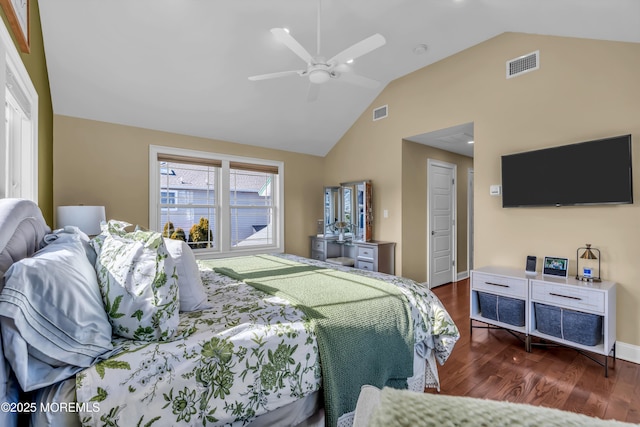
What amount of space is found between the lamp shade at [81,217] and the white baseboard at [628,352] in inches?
194

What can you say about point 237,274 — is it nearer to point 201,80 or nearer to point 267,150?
point 201,80

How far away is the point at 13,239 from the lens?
1002mm

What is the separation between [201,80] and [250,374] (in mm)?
3403

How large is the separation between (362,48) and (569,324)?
2742 millimetres

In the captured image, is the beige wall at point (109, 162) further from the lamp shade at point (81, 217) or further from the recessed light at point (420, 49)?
the recessed light at point (420, 49)

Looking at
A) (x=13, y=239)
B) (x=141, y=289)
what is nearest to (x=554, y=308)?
(x=141, y=289)

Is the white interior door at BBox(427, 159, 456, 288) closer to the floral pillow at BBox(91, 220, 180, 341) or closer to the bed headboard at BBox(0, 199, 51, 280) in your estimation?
the floral pillow at BBox(91, 220, 180, 341)

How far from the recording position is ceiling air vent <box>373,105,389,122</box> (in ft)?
14.6

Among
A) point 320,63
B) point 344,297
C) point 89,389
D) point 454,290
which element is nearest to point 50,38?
point 320,63

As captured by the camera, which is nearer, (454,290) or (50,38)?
(50,38)

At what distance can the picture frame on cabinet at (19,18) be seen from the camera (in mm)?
1533

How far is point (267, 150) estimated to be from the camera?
4926 millimetres

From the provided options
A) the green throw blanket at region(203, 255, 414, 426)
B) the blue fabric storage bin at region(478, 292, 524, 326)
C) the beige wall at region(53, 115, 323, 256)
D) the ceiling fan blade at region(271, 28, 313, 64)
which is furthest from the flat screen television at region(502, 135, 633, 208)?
the beige wall at region(53, 115, 323, 256)

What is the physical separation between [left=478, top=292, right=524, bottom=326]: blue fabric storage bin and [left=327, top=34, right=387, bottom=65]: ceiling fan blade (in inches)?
96.7
